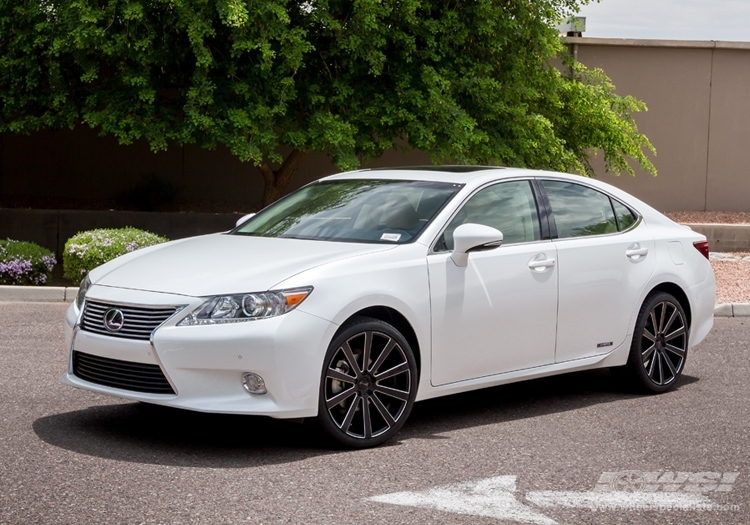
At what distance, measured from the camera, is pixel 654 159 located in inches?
926

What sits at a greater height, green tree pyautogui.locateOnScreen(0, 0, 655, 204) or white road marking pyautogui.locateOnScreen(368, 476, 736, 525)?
green tree pyautogui.locateOnScreen(0, 0, 655, 204)

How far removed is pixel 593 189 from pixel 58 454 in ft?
14.0

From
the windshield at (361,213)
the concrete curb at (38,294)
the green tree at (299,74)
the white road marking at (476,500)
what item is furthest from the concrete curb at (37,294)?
the white road marking at (476,500)

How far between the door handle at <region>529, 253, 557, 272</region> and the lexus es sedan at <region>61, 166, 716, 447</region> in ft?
0.03

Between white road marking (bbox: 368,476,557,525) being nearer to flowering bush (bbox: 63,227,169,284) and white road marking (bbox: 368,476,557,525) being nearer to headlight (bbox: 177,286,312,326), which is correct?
headlight (bbox: 177,286,312,326)

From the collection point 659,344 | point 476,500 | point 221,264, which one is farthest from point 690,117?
point 476,500

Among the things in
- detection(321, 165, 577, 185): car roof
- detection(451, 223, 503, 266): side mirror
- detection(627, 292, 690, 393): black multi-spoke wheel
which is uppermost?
detection(321, 165, 577, 185): car roof

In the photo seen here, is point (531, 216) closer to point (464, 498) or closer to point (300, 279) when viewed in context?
point (300, 279)

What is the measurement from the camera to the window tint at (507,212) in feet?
23.9

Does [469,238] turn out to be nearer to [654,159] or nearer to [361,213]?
[361,213]

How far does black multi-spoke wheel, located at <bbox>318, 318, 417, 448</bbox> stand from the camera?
246 inches

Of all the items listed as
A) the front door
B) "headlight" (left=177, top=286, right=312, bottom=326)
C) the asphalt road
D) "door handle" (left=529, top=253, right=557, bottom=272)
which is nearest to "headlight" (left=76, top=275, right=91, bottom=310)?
the asphalt road

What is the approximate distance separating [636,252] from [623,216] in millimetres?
375

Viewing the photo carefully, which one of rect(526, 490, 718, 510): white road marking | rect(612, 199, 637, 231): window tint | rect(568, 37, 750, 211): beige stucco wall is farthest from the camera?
rect(568, 37, 750, 211): beige stucco wall
